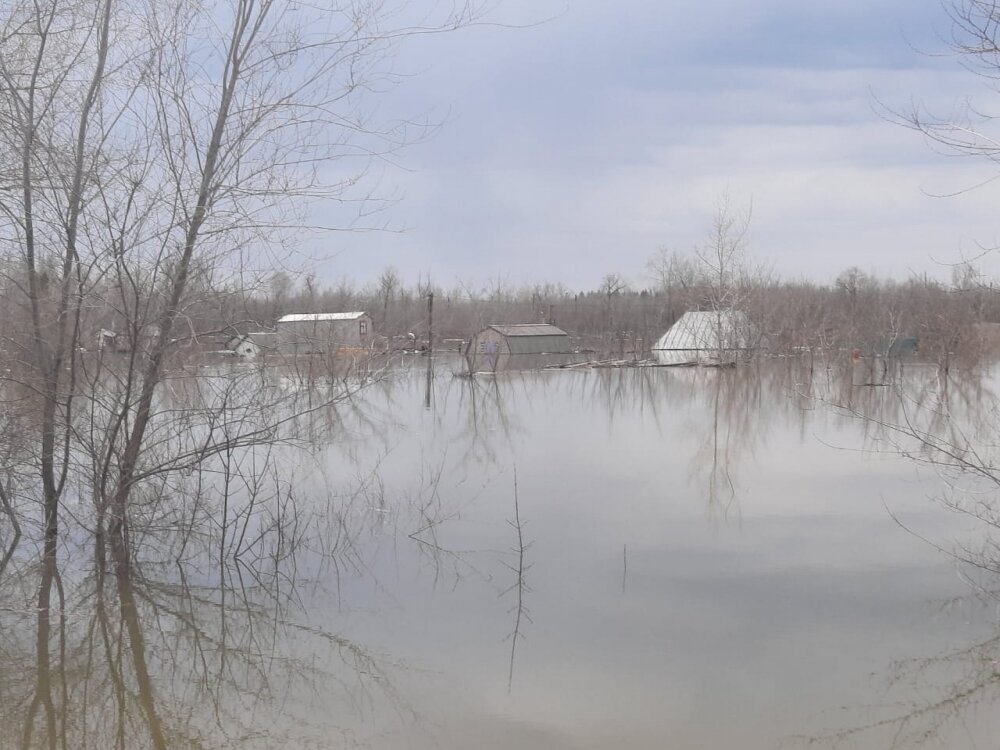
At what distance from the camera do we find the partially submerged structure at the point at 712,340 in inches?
1340

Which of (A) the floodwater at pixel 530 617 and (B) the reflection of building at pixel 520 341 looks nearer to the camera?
(A) the floodwater at pixel 530 617

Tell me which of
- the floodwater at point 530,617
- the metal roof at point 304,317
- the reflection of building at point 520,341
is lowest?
the floodwater at point 530,617

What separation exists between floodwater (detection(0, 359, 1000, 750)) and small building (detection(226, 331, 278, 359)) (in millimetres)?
824

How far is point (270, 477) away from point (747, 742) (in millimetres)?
6627

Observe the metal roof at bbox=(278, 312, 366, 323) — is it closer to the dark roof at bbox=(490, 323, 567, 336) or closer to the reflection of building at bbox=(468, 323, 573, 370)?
the reflection of building at bbox=(468, 323, 573, 370)

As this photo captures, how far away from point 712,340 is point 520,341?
11.6 m

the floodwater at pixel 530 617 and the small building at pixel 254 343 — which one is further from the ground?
the small building at pixel 254 343

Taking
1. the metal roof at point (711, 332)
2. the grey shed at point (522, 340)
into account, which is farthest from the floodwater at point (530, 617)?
the grey shed at point (522, 340)

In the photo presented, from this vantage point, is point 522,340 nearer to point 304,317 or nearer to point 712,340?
point 712,340

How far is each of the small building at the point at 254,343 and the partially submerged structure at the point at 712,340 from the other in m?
26.5

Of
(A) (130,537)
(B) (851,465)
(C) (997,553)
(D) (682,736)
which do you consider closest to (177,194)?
(A) (130,537)

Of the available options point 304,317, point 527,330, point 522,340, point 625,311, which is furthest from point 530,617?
point 625,311

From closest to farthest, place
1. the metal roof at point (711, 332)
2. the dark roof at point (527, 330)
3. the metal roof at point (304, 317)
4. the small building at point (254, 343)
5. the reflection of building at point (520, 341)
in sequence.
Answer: the small building at point (254, 343)
the metal roof at point (304, 317)
the metal roof at point (711, 332)
the reflection of building at point (520, 341)
the dark roof at point (527, 330)

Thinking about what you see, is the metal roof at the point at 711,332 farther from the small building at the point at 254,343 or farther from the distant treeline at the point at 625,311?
the small building at the point at 254,343
